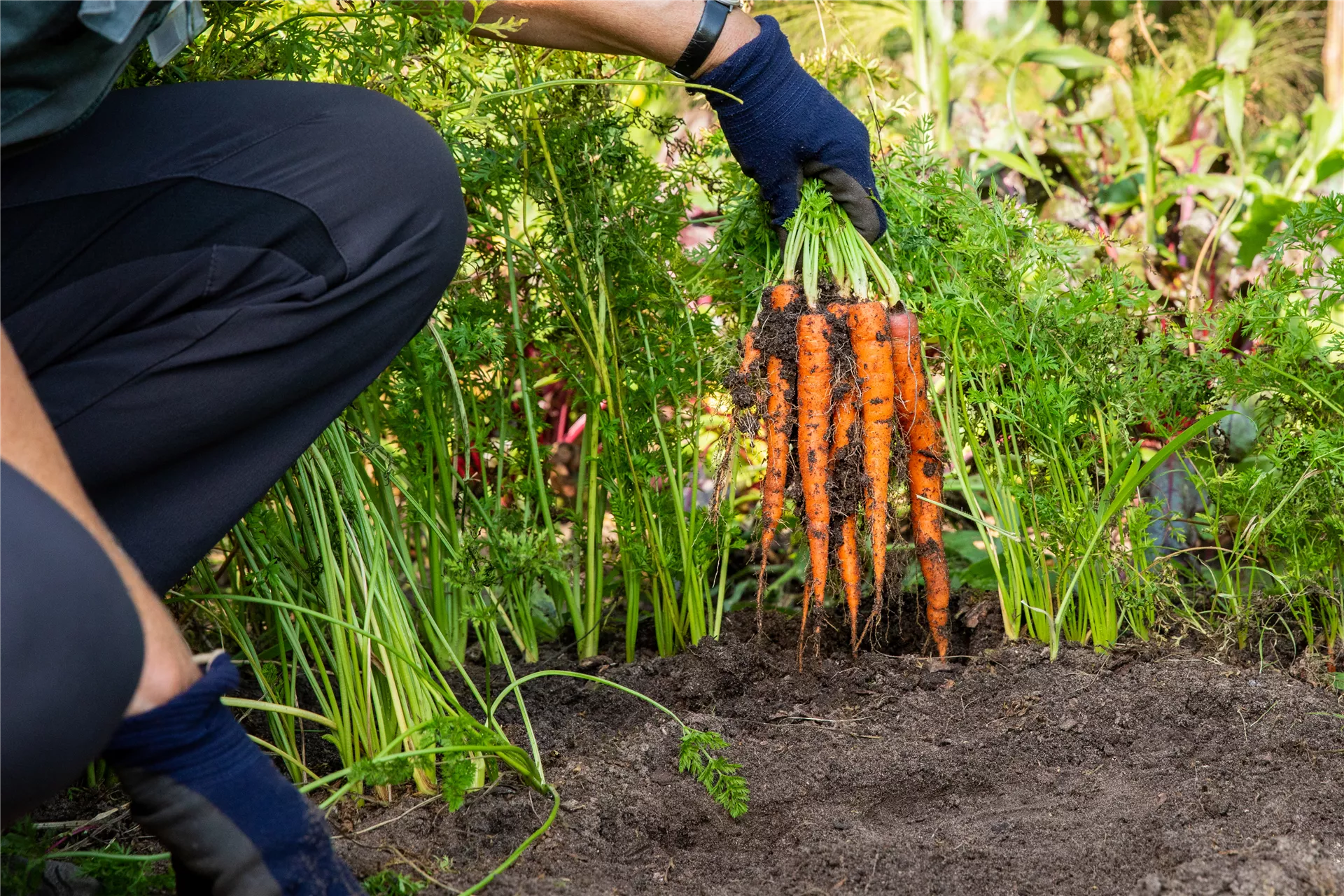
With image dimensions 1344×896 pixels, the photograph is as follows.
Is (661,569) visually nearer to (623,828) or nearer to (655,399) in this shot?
(655,399)

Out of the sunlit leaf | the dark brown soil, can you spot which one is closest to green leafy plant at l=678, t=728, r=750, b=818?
the dark brown soil

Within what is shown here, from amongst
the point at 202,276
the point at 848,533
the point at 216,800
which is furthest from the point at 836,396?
the point at 216,800

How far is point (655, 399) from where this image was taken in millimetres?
1728

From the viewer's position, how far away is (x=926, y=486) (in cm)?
176

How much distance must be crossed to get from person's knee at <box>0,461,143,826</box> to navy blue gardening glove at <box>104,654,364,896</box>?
0.15 feet

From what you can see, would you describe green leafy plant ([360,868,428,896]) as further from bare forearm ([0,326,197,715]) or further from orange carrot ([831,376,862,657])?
orange carrot ([831,376,862,657])

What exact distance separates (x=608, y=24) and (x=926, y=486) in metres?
0.87

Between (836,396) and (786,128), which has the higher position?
(786,128)

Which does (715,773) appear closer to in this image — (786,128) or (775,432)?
(775,432)

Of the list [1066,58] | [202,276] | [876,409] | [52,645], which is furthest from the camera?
[1066,58]

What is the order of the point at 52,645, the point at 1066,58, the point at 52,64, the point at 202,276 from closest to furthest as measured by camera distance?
1. the point at 52,645
2. the point at 52,64
3. the point at 202,276
4. the point at 1066,58

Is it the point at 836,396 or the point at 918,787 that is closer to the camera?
the point at 918,787

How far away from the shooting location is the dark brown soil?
3.67 ft

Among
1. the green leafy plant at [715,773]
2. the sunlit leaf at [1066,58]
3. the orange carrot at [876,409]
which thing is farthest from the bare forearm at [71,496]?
the sunlit leaf at [1066,58]
